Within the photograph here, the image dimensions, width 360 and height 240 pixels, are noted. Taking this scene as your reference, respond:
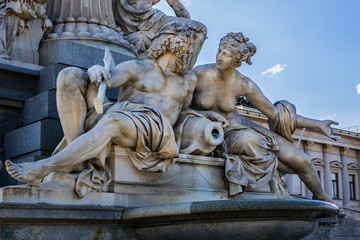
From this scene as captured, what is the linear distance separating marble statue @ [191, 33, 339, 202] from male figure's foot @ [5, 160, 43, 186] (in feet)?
7.86

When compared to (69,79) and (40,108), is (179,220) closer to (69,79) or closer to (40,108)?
(69,79)

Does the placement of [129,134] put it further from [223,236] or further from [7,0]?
[7,0]

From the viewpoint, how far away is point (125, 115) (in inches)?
245

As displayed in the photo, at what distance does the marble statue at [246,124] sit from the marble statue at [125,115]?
592mm

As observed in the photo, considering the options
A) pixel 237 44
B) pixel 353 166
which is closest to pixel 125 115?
pixel 237 44

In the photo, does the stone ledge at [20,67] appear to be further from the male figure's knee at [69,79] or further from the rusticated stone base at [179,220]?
the rusticated stone base at [179,220]

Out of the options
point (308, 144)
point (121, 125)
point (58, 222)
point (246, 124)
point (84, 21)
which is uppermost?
point (308, 144)

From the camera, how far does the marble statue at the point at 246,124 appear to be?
24.2 ft

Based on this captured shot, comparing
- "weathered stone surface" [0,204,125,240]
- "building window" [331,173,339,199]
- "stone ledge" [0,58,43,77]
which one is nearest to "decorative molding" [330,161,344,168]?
"building window" [331,173,339,199]

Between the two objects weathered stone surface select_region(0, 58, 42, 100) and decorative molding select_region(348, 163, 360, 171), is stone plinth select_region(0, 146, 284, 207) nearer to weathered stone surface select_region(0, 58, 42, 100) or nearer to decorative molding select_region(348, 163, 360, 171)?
weathered stone surface select_region(0, 58, 42, 100)

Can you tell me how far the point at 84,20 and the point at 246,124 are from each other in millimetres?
2854

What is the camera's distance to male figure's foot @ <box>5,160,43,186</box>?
5.45 meters

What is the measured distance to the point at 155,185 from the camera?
258 inches

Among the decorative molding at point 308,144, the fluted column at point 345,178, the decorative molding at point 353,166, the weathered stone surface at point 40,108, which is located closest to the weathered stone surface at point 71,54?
the weathered stone surface at point 40,108
